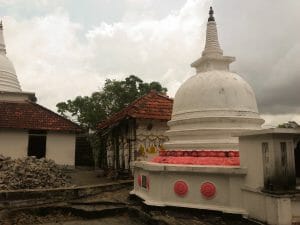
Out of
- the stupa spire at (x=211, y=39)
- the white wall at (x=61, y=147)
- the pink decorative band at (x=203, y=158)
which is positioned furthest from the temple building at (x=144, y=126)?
the pink decorative band at (x=203, y=158)

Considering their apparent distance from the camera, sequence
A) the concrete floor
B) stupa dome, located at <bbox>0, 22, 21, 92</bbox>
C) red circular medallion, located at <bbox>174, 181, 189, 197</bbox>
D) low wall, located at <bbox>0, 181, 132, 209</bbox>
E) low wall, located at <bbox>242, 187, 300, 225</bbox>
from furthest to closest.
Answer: stupa dome, located at <bbox>0, 22, 21, 92</bbox> < the concrete floor < low wall, located at <bbox>0, 181, 132, 209</bbox> < red circular medallion, located at <bbox>174, 181, 189, 197</bbox> < low wall, located at <bbox>242, 187, 300, 225</bbox>

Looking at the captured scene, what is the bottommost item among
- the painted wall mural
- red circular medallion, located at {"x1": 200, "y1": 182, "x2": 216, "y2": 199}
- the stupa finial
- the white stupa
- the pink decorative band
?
red circular medallion, located at {"x1": 200, "y1": 182, "x2": 216, "y2": 199}

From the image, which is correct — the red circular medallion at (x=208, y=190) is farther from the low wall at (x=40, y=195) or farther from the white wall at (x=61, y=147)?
the white wall at (x=61, y=147)

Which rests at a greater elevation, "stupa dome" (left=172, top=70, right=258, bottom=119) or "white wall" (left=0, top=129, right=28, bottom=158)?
"stupa dome" (left=172, top=70, right=258, bottom=119)

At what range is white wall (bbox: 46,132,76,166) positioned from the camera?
21031 millimetres

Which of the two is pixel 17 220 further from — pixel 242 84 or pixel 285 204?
pixel 242 84

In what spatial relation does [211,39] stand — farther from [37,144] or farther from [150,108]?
[37,144]

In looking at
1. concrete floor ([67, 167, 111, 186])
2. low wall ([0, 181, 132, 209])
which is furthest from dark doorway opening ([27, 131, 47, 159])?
low wall ([0, 181, 132, 209])

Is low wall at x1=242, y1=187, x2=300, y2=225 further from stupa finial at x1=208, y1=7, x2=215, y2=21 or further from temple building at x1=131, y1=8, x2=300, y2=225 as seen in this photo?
stupa finial at x1=208, y1=7, x2=215, y2=21

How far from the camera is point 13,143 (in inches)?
804

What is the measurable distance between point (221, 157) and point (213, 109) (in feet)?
6.56

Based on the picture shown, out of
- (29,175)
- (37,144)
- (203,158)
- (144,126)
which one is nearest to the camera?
(203,158)

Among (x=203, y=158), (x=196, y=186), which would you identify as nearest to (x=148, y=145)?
(x=203, y=158)

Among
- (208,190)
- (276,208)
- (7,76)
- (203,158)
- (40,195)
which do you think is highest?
(7,76)
